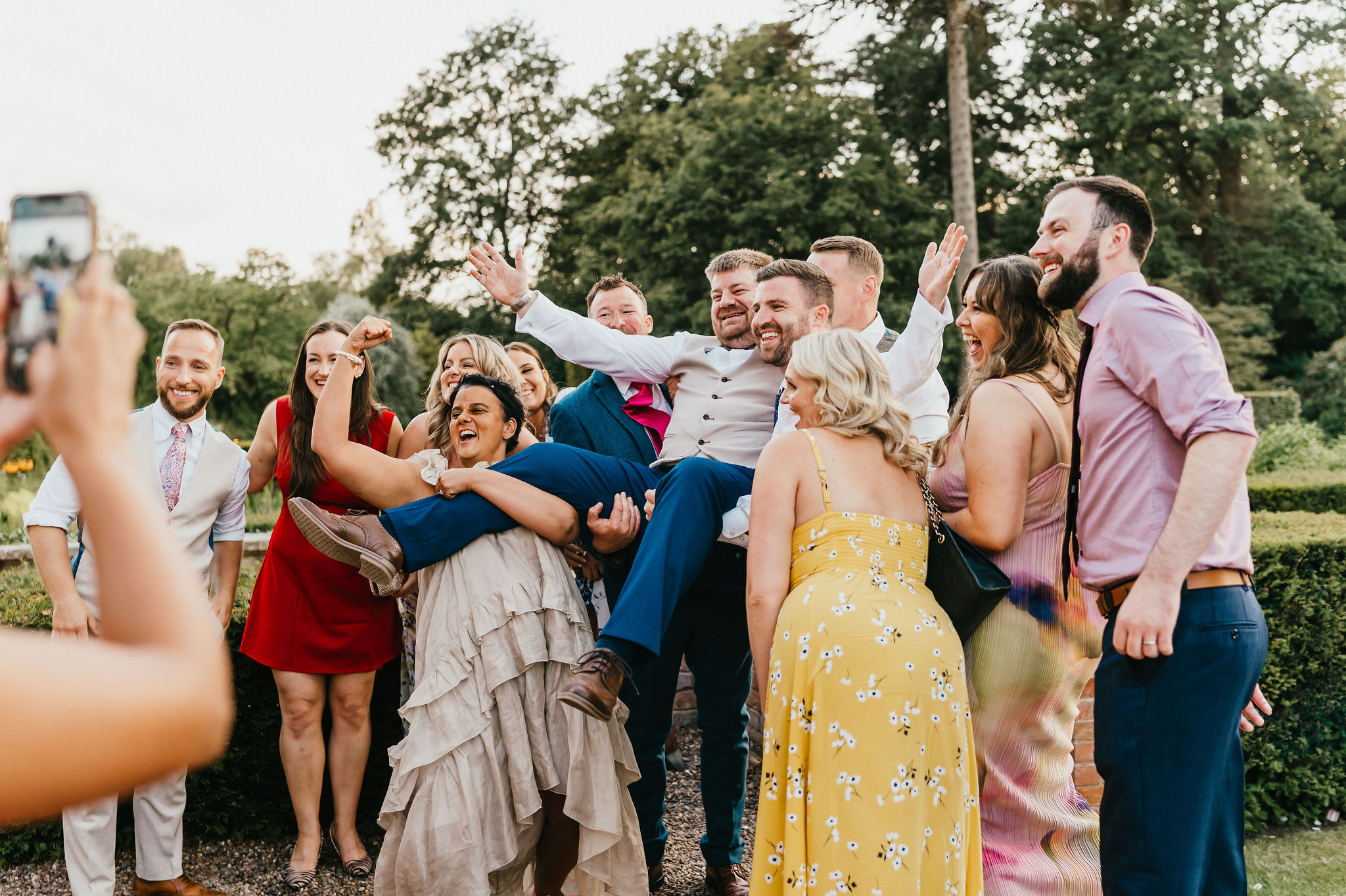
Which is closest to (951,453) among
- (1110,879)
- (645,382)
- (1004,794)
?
(1004,794)

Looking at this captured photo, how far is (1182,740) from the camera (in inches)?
97.4

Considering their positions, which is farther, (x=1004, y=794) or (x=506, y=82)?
(x=506, y=82)

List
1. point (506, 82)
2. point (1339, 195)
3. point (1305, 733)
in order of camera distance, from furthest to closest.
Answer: point (506, 82), point (1339, 195), point (1305, 733)

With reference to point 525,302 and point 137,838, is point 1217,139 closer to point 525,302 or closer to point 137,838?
point 525,302

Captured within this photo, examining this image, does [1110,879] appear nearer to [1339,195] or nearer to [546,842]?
[546,842]

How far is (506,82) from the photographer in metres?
31.3

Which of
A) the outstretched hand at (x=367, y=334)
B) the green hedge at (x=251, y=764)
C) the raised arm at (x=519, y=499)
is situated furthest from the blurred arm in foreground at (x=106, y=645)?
the green hedge at (x=251, y=764)

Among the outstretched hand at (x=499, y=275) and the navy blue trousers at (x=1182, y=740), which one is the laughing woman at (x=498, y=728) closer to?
the outstretched hand at (x=499, y=275)

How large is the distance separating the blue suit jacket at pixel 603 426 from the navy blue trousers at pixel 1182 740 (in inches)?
95.7

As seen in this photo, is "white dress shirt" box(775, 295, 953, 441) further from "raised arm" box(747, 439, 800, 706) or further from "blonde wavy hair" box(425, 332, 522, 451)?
"blonde wavy hair" box(425, 332, 522, 451)

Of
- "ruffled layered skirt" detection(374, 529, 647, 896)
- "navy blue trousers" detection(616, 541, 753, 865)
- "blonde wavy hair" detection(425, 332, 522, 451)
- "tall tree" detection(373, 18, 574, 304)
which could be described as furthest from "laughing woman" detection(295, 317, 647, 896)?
"tall tree" detection(373, 18, 574, 304)

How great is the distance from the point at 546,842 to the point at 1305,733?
153 inches

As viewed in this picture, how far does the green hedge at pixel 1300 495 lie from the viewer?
9.27 meters

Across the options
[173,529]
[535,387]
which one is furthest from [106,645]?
[535,387]
